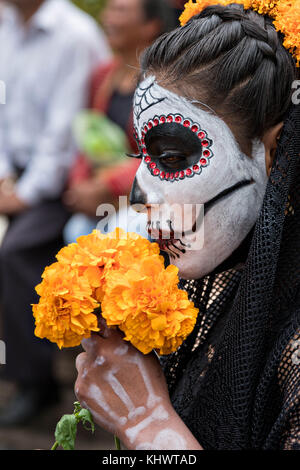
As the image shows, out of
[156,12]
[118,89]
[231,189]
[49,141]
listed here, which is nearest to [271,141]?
[231,189]

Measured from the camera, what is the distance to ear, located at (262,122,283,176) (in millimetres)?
1865

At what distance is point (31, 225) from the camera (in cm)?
466

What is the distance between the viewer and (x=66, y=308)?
171 centimetres

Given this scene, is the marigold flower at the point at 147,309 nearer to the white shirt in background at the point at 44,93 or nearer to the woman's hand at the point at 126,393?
the woman's hand at the point at 126,393

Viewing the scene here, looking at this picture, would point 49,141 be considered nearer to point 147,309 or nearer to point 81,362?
point 81,362

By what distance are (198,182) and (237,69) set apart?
0.31m

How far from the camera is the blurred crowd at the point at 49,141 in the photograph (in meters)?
4.42

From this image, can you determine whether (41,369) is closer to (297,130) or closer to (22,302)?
(22,302)

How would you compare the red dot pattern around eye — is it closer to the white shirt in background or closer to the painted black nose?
the painted black nose

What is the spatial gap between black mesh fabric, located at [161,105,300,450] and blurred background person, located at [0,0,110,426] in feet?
A: 9.50

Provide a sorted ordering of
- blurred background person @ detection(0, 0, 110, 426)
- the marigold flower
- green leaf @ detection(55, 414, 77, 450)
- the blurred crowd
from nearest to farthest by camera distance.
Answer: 1. the marigold flower
2. green leaf @ detection(55, 414, 77, 450)
3. the blurred crowd
4. blurred background person @ detection(0, 0, 110, 426)

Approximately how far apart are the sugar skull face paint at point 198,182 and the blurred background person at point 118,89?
2344 millimetres

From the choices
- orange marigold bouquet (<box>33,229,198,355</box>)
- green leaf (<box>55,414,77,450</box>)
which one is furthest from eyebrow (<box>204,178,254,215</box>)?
green leaf (<box>55,414,77,450</box>)
